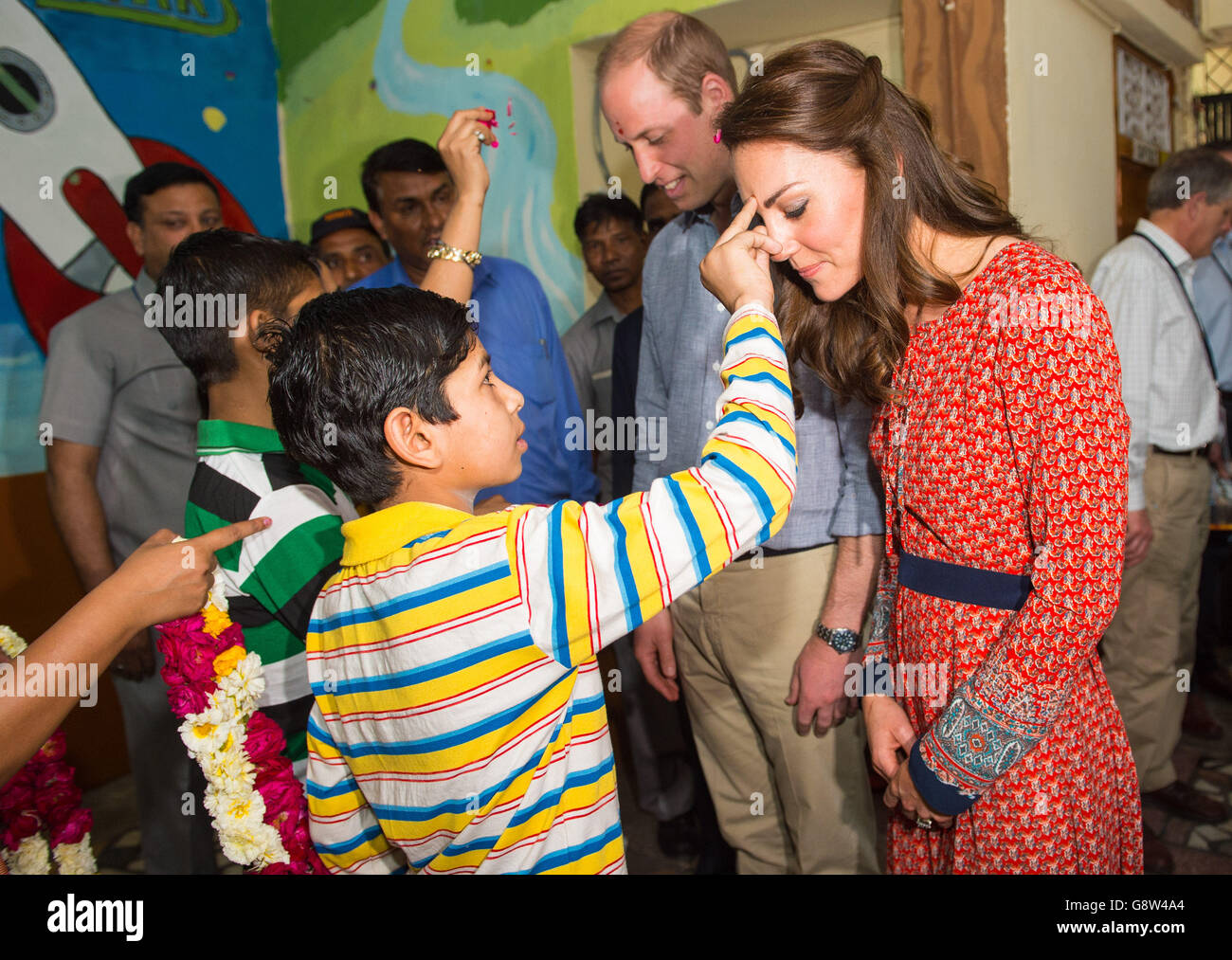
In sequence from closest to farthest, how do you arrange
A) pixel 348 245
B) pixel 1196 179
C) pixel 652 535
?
pixel 652 535, pixel 1196 179, pixel 348 245

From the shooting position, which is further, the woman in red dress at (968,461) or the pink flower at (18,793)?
the pink flower at (18,793)

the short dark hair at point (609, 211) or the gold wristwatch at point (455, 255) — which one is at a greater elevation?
the short dark hair at point (609, 211)

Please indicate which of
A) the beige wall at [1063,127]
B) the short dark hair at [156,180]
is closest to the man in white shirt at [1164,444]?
the beige wall at [1063,127]

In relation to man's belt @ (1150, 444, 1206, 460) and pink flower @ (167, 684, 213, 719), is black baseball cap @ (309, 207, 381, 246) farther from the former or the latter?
man's belt @ (1150, 444, 1206, 460)

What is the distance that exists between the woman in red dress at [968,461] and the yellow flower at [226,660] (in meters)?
0.89

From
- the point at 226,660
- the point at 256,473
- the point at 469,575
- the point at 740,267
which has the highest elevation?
the point at 740,267

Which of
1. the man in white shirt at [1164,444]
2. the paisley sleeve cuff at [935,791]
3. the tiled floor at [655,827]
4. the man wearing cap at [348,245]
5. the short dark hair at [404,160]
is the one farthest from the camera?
the man wearing cap at [348,245]

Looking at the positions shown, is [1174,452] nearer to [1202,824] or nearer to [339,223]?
[1202,824]

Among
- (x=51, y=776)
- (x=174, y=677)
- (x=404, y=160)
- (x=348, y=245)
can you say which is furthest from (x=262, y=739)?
(x=348, y=245)

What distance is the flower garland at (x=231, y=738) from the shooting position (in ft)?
3.77

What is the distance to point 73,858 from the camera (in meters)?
1.28

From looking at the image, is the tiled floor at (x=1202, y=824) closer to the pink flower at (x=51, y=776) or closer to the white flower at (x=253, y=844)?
the white flower at (x=253, y=844)

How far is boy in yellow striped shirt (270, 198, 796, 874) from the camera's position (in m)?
0.89

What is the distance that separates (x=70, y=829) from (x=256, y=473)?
58 cm
